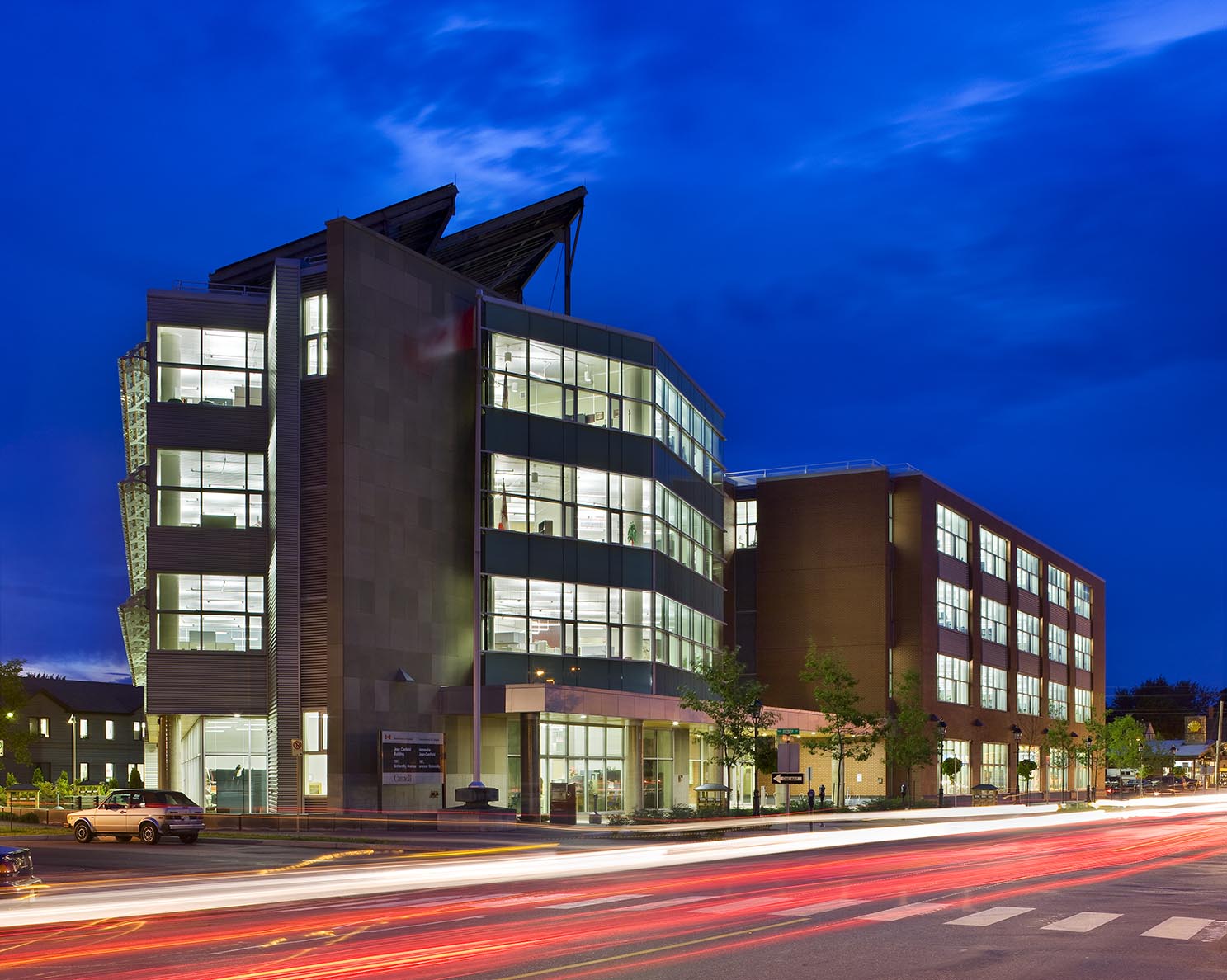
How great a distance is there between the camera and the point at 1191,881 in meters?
25.7

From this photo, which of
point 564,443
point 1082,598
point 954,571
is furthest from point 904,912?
point 1082,598

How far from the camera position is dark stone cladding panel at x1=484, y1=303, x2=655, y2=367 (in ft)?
184

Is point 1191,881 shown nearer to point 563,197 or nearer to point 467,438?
point 467,438

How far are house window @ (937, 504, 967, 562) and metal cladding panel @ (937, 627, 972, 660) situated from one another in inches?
208

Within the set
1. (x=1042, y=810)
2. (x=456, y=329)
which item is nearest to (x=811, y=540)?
(x=1042, y=810)

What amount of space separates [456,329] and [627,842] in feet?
79.1

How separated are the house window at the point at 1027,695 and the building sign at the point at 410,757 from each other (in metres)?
71.9

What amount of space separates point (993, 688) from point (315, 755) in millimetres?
68888

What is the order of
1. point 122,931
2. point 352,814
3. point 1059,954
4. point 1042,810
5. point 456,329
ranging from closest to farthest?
point 1059,954
point 122,931
point 352,814
point 456,329
point 1042,810

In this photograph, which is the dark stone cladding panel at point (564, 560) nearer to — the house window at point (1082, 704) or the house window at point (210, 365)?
the house window at point (210, 365)

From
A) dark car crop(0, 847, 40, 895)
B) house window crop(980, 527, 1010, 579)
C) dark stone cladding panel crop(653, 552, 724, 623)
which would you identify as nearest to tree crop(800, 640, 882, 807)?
dark stone cladding panel crop(653, 552, 724, 623)

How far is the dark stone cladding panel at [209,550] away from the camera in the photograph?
2119 inches

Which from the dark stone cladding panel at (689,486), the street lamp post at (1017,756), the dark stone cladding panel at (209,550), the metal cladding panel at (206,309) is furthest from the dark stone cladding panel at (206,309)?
the street lamp post at (1017,756)

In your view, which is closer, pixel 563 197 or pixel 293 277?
pixel 293 277
